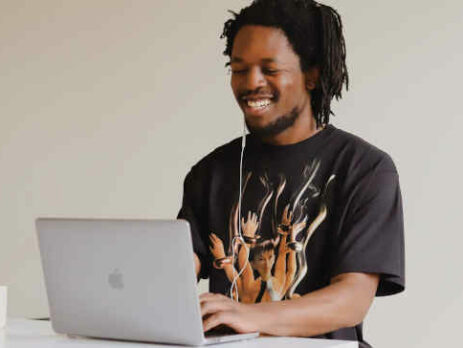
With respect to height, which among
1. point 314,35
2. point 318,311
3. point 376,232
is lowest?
point 318,311

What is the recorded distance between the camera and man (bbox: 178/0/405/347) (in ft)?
6.64

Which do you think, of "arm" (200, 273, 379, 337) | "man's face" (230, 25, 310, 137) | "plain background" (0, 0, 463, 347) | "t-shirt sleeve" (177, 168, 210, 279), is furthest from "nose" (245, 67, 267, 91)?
"plain background" (0, 0, 463, 347)

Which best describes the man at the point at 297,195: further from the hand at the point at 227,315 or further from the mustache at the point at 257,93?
the hand at the point at 227,315

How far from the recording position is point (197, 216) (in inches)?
92.0

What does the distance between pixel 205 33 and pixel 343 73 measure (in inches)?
61.1

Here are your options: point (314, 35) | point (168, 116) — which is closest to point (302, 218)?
point (314, 35)

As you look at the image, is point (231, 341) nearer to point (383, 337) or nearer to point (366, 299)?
point (366, 299)

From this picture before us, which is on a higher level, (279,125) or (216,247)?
(279,125)

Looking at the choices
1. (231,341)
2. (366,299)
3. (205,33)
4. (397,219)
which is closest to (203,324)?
(231,341)

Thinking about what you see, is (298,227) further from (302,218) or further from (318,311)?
(318,311)

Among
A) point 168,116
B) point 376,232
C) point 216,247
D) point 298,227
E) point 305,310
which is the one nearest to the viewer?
point 305,310

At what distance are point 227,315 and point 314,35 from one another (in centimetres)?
87

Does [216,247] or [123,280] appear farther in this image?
[216,247]

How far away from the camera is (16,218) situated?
4.27m
